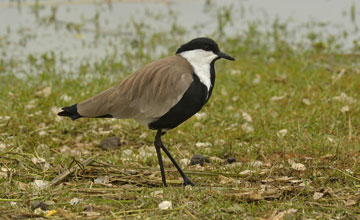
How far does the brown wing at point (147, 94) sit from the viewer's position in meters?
5.22

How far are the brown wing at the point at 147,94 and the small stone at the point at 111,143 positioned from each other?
4.41ft

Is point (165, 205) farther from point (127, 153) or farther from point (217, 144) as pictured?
point (217, 144)

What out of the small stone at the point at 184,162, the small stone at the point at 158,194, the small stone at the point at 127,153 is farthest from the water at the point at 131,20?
the small stone at the point at 158,194

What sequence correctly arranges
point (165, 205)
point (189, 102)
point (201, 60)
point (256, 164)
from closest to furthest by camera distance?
point (165, 205), point (189, 102), point (201, 60), point (256, 164)

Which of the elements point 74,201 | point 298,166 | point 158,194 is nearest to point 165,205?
point 158,194

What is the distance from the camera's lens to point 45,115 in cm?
755

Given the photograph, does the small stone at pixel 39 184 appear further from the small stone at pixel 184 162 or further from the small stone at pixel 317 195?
the small stone at pixel 317 195

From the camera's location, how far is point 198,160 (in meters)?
6.19

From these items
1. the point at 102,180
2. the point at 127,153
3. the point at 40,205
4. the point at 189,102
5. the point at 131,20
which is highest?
the point at 189,102

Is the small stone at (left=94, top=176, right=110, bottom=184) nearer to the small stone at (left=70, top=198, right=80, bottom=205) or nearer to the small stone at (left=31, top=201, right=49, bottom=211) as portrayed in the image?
the small stone at (left=70, top=198, right=80, bottom=205)

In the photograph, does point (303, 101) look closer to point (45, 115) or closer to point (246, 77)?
point (246, 77)

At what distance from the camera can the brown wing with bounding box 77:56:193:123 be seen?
5223mm

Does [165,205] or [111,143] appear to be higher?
[165,205]

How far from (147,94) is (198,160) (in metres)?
1.11
